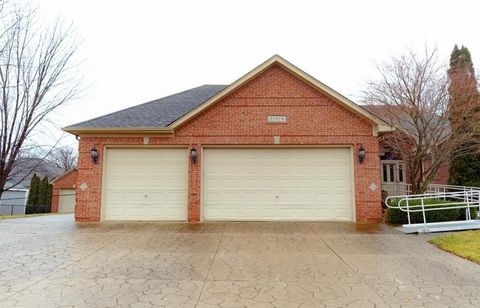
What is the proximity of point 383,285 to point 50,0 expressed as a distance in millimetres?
16405

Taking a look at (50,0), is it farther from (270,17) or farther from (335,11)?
(335,11)

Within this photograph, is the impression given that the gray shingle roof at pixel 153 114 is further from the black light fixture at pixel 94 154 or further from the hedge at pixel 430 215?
the hedge at pixel 430 215

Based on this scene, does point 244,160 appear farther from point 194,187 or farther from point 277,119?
point 194,187

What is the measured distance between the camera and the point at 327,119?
11062 millimetres

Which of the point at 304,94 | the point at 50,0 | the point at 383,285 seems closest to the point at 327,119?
the point at 304,94

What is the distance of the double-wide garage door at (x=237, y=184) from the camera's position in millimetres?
10844

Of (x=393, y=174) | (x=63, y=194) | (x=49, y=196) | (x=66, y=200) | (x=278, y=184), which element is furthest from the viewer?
(x=66, y=200)

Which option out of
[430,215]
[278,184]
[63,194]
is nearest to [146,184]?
[278,184]

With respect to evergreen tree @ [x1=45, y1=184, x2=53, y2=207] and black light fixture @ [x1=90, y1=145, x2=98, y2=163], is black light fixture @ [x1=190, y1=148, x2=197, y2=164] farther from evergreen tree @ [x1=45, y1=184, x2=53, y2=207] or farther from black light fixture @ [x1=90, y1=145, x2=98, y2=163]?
evergreen tree @ [x1=45, y1=184, x2=53, y2=207]

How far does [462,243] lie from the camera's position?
729 centimetres

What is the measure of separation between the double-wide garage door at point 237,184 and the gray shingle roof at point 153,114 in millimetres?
947

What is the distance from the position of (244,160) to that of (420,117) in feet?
21.4

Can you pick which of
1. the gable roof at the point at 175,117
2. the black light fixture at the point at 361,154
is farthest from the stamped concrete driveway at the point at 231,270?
the gable roof at the point at 175,117

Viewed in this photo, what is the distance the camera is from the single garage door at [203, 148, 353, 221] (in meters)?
10.8
